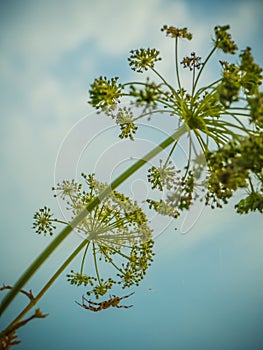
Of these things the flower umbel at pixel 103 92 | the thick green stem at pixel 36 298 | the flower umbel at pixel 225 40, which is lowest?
the thick green stem at pixel 36 298

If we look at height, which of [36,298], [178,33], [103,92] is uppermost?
[178,33]

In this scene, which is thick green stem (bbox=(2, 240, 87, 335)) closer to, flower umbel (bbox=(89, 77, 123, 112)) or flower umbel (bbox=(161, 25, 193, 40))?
flower umbel (bbox=(89, 77, 123, 112))

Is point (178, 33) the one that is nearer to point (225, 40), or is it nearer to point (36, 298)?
point (225, 40)

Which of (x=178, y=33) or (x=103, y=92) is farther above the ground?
(x=178, y=33)

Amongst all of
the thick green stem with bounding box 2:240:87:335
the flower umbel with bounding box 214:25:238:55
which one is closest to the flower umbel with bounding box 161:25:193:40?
the flower umbel with bounding box 214:25:238:55

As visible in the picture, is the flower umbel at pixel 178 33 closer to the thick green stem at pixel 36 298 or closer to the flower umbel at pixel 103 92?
the flower umbel at pixel 103 92

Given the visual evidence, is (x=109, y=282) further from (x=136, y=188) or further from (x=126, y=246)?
(x=136, y=188)

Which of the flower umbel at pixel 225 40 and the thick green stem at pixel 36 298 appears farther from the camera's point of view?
the flower umbel at pixel 225 40

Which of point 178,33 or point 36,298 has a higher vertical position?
point 178,33

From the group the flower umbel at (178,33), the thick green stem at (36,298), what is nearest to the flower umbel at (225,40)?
the flower umbel at (178,33)

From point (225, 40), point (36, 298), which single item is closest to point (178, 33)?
point (225, 40)

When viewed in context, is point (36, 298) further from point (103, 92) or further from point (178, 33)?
point (178, 33)
